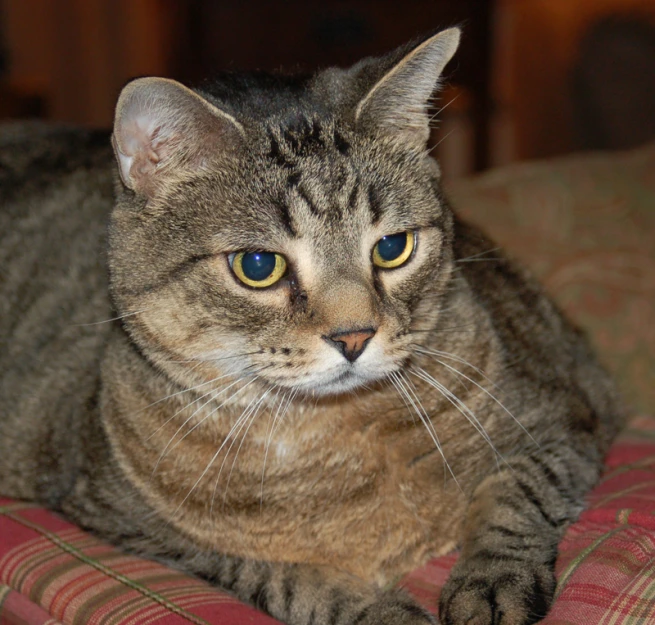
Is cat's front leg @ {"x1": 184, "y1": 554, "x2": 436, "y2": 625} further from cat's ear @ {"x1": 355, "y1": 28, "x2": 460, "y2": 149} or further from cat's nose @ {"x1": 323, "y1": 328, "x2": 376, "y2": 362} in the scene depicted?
cat's ear @ {"x1": 355, "y1": 28, "x2": 460, "y2": 149}

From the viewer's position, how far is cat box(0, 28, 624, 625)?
1173 millimetres

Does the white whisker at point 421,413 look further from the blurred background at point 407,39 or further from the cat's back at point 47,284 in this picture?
the blurred background at point 407,39

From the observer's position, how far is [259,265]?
1.18 metres

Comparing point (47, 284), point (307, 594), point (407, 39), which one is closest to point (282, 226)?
point (307, 594)

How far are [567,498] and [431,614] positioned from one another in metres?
0.30

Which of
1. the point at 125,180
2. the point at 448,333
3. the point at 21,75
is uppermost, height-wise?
the point at 21,75

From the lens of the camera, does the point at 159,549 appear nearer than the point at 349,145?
No

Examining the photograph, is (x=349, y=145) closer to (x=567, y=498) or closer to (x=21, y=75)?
(x=567, y=498)

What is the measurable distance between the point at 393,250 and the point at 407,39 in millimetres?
3385

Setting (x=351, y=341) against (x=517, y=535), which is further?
(x=517, y=535)

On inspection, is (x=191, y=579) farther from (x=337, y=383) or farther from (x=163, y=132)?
(x=163, y=132)

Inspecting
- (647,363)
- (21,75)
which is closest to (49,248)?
(647,363)

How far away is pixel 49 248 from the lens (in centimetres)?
187

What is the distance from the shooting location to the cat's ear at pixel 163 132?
1153 millimetres
